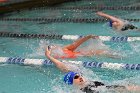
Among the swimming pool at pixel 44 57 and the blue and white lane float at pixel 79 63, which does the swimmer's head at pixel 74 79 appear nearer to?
the swimming pool at pixel 44 57

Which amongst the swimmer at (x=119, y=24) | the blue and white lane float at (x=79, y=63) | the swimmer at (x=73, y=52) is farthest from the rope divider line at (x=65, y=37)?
the blue and white lane float at (x=79, y=63)

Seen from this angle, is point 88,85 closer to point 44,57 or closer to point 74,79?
point 74,79

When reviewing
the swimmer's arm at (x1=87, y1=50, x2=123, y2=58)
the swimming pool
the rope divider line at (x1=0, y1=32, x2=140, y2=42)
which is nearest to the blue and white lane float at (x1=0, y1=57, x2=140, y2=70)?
the swimming pool

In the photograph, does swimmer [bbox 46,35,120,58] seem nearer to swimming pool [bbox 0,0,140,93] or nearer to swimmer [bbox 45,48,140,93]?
swimming pool [bbox 0,0,140,93]

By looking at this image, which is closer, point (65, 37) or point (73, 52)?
point (73, 52)

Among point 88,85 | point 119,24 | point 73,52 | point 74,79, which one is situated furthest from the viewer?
point 119,24

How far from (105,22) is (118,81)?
3328 mm

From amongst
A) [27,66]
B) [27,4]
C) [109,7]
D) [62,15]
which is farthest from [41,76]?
[27,4]

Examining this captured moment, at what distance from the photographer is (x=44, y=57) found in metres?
5.29

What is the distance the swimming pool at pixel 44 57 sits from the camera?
421cm

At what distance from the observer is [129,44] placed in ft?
18.5

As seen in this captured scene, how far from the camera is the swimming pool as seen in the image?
4207 millimetres

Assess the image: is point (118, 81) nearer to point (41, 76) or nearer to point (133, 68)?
point (133, 68)

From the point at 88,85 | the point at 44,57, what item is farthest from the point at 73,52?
the point at 88,85
